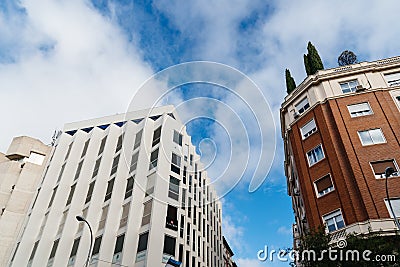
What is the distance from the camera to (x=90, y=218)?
26719 mm

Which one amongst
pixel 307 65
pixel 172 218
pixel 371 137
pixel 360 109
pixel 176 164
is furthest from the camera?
pixel 176 164

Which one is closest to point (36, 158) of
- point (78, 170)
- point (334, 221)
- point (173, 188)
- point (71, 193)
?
point (78, 170)

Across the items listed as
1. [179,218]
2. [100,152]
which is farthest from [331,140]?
[100,152]

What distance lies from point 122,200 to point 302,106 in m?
18.4

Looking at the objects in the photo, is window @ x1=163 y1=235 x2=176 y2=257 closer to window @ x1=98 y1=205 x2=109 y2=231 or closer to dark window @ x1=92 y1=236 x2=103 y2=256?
dark window @ x1=92 y1=236 x2=103 y2=256

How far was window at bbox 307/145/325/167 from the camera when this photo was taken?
2022 centimetres

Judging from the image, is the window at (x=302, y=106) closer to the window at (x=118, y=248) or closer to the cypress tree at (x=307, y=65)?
the cypress tree at (x=307, y=65)

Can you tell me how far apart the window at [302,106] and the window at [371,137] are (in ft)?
17.2

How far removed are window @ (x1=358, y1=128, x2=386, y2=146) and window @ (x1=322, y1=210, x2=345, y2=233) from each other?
5045 millimetres

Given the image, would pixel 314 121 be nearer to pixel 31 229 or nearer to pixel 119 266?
pixel 119 266

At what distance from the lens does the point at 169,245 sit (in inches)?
926

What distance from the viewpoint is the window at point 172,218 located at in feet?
81.1

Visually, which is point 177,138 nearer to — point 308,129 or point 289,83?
point 289,83

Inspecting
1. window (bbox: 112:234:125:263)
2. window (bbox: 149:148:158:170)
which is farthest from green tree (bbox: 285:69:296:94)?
window (bbox: 112:234:125:263)
